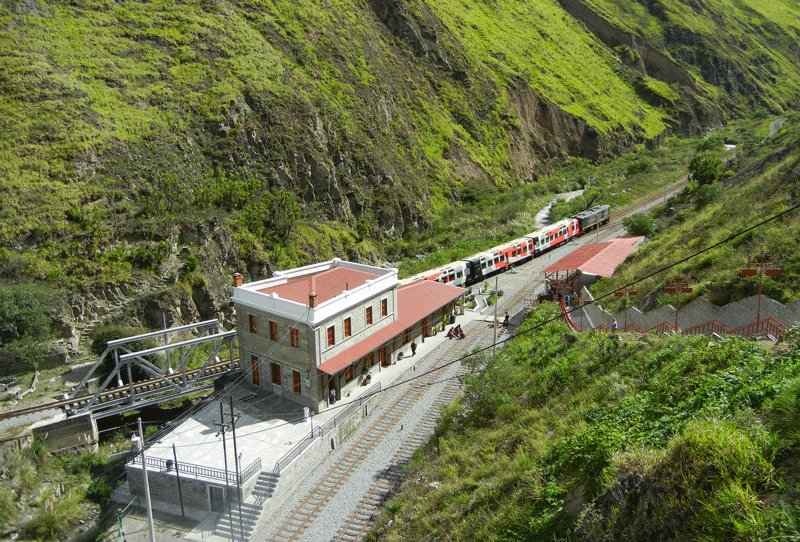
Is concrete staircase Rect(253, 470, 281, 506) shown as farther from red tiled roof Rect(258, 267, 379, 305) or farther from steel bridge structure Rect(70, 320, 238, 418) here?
red tiled roof Rect(258, 267, 379, 305)

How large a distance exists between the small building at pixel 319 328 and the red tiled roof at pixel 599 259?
12.2m

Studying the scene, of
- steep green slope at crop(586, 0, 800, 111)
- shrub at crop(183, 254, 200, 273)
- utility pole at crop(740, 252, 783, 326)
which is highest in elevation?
steep green slope at crop(586, 0, 800, 111)

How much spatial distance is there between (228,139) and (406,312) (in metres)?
27.0

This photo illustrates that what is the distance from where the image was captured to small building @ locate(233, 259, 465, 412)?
30859 mm

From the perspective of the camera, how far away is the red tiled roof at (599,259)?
4144 centimetres

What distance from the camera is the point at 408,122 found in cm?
7662

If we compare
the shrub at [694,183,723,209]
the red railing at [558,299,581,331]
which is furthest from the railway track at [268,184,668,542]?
the shrub at [694,183,723,209]

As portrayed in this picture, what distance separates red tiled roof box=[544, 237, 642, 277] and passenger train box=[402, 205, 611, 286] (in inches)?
325

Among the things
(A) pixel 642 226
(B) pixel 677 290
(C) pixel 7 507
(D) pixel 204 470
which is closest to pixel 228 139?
(D) pixel 204 470

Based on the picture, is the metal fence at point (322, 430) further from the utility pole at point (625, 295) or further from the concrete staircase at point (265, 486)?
the utility pole at point (625, 295)

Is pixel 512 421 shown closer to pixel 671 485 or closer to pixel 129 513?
pixel 671 485

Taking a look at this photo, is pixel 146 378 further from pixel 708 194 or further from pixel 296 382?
pixel 708 194

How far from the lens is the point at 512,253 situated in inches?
2168

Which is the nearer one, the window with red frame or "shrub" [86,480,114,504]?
"shrub" [86,480,114,504]
